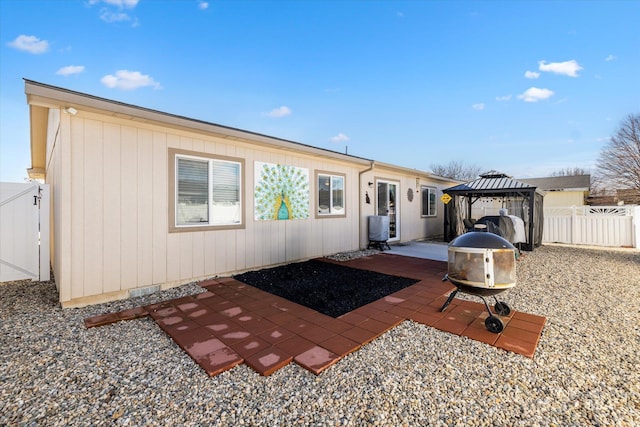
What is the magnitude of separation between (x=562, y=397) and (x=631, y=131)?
96.4 feet

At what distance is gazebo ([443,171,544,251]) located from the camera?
27.9ft

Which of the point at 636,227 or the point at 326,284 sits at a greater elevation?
the point at 636,227

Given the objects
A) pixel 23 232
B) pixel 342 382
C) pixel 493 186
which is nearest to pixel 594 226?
pixel 493 186

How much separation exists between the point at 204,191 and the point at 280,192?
5.44 ft

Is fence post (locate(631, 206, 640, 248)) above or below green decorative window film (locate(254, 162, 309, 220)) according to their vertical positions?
below

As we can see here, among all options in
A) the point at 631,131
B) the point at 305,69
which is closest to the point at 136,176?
the point at 305,69

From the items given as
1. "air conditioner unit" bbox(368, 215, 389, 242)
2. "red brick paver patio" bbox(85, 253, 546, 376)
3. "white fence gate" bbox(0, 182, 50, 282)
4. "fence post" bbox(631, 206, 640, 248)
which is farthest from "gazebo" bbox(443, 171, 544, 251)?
"white fence gate" bbox(0, 182, 50, 282)

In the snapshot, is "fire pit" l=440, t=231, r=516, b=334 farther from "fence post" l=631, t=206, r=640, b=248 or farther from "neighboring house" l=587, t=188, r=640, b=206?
"neighboring house" l=587, t=188, r=640, b=206

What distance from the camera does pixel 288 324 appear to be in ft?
10.6

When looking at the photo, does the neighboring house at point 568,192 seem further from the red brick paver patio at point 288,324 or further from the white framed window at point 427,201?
the red brick paver patio at point 288,324

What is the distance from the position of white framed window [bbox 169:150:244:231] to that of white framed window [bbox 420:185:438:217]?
795 centimetres

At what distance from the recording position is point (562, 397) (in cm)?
193

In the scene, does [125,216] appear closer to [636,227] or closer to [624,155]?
[636,227]

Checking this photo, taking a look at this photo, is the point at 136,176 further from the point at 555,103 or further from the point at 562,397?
the point at 555,103
